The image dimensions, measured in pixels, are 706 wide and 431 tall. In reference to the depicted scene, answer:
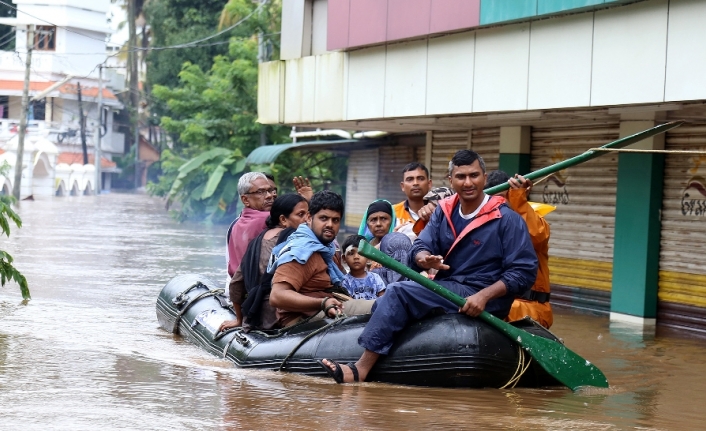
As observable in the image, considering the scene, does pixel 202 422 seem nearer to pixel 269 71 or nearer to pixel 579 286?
pixel 579 286

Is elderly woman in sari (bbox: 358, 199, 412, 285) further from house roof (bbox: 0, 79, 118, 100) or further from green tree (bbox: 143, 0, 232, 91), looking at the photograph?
house roof (bbox: 0, 79, 118, 100)

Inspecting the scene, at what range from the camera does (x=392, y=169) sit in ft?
72.4

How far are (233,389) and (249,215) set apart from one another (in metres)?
2.20

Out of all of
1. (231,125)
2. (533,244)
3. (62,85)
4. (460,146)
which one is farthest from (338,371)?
(62,85)

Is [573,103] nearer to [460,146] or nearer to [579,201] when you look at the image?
[579,201]

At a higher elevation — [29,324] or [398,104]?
[398,104]

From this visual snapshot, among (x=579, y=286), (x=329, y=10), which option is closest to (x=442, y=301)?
(x=579, y=286)

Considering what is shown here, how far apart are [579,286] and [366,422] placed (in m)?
8.45

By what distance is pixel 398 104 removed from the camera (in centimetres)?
1459

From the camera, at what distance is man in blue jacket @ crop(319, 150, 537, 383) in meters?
7.05

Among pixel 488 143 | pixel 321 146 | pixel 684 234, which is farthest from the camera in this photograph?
pixel 321 146

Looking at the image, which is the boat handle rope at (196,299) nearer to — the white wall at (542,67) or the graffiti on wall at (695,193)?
the white wall at (542,67)

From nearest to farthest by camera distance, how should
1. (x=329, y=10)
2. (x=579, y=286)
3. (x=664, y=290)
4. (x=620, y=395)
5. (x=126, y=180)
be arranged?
(x=620, y=395) → (x=664, y=290) → (x=579, y=286) → (x=329, y=10) → (x=126, y=180)

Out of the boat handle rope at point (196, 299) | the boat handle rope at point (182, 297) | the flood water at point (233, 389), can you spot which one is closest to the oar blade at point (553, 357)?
the flood water at point (233, 389)
